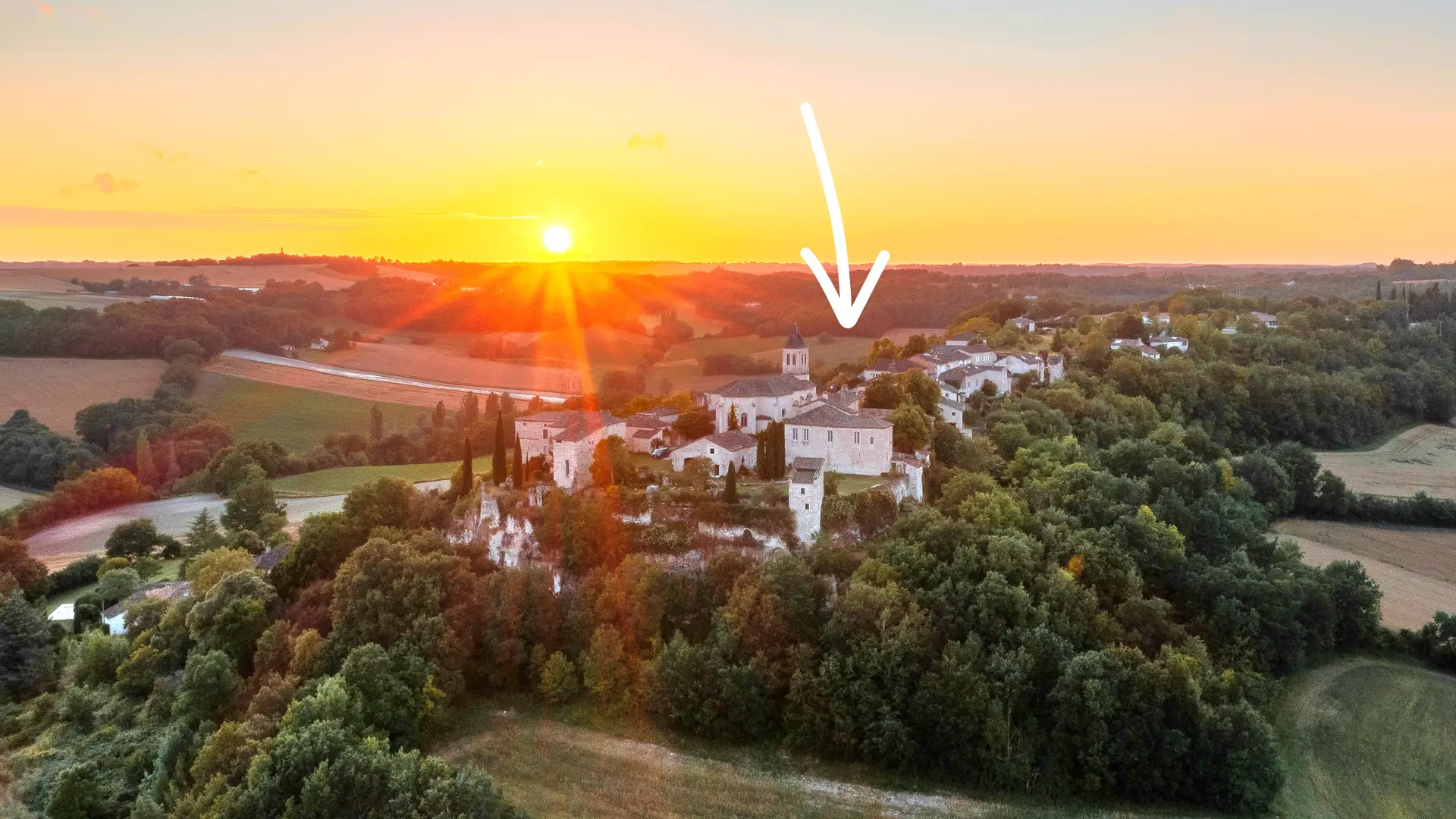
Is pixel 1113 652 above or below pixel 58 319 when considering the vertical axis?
below

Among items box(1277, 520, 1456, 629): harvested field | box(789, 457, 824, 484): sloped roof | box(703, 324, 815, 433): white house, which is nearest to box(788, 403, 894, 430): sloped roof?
box(789, 457, 824, 484): sloped roof

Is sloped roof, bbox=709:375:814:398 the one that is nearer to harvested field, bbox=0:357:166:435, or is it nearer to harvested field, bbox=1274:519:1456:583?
harvested field, bbox=1274:519:1456:583

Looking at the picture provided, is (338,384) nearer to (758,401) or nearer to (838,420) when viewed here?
(758,401)

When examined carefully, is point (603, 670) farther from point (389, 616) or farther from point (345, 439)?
point (345, 439)

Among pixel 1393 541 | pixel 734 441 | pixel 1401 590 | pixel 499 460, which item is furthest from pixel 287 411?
pixel 1393 541

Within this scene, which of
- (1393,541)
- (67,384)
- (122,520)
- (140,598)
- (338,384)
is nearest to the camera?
(140,598)

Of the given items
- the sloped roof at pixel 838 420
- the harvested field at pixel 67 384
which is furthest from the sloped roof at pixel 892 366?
the harvested field at pixel 67 384

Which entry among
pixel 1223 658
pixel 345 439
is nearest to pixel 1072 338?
pixel 1223 658

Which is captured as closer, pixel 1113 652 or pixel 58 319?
pixel 1113 652
